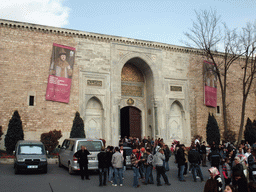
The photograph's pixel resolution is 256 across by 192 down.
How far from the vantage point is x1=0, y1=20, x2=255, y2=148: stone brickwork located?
1761 centimetres

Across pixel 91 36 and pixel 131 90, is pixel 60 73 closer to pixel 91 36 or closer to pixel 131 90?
pixel 91 36

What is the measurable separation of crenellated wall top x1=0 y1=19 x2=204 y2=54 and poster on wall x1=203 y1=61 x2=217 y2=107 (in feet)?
6.03

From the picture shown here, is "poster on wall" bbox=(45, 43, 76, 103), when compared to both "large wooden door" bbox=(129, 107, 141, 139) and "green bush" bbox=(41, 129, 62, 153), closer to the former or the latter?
"green bush" bbox=(41, 129, 62, 153)

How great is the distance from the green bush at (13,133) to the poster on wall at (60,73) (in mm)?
2576

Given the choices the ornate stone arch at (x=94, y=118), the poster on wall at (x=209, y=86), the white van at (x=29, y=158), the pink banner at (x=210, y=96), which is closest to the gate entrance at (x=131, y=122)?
the ornate stone arch at (x=94, y=118)

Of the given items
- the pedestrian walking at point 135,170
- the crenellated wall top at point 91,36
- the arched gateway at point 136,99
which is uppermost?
the crenellated wall top at point 91,36

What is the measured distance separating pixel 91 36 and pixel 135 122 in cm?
821

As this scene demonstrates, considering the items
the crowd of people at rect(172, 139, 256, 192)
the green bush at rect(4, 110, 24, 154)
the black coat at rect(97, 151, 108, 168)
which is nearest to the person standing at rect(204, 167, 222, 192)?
the crowd of people at rect(172, 139, 256, 192)

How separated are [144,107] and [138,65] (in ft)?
12.6

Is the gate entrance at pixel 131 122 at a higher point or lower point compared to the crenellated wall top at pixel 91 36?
lower

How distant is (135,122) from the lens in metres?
22.7

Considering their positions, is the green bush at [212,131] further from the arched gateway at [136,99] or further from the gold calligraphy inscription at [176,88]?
the arched gateway at [136,99]

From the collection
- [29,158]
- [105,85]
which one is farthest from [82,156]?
[105,85]

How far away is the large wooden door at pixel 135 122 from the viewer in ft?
73.7
